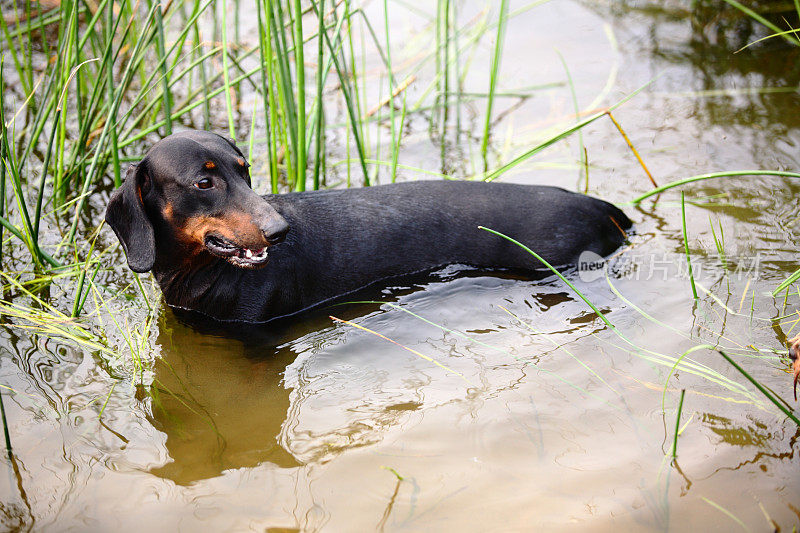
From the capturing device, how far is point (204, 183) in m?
3.15

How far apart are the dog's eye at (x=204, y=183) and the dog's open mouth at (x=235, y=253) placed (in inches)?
9.0

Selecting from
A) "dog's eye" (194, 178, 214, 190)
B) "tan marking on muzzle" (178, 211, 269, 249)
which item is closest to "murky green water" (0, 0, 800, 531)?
"tan marking on muzzle" (178, 211, 269, 249)

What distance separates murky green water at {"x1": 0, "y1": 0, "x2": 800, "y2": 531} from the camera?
7.75 feet

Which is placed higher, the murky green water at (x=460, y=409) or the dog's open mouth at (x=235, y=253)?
the dog's open mouth at (x=235, y=253)

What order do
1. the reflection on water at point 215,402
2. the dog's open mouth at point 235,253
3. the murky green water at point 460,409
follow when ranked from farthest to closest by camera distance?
the dog's open mouth at point 235,253
the reflection on water at point 215,402
the murky green water at point 460,409

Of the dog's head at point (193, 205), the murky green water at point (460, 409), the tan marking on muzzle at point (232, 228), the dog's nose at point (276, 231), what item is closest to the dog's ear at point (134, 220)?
the dog's head at point (193, 205)

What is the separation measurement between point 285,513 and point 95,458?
2.67 ft

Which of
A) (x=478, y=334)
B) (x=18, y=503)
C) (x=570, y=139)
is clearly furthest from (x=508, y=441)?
(x=570, y=139)

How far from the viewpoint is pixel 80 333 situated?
3.28 m

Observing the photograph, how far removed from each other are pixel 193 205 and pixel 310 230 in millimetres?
715

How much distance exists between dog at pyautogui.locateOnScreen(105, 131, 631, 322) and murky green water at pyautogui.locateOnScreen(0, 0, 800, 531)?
0.50ft

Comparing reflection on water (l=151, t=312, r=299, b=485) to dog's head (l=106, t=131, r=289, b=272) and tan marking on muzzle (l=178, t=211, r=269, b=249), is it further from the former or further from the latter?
tan marking on muzzle (l=178, t=211, r=269, b=249)

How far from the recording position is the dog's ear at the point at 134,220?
10.4ft

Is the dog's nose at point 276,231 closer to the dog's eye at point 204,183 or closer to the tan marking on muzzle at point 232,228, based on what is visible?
the tan marking on muzzle at point 232,228
